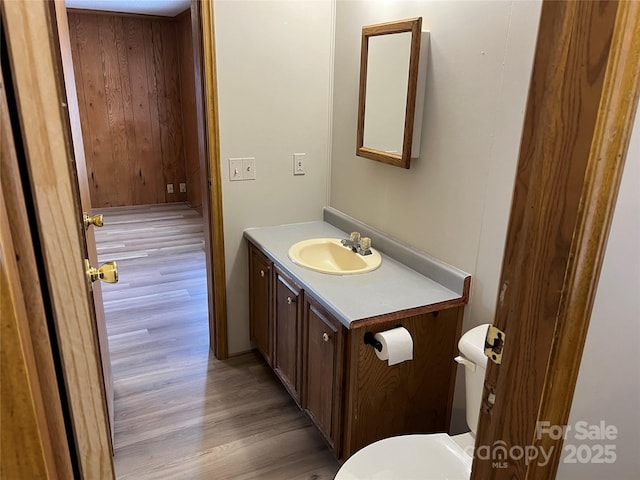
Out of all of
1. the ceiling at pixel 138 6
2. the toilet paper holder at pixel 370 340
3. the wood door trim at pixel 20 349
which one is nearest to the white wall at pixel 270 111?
the toilet paper holder at pixel 370 340

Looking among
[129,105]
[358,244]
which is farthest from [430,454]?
[129,105]

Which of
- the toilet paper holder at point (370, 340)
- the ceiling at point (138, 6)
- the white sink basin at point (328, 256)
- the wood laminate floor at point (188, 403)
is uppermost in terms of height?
the ceiling at point (138, 6)

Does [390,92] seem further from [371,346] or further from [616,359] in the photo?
[616,359]

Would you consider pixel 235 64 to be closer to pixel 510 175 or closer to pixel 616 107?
pixel 510 175

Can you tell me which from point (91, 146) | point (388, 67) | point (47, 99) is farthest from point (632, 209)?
point (91, 146)

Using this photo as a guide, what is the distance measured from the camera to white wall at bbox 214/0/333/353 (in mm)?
2414

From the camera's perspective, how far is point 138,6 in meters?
5.09

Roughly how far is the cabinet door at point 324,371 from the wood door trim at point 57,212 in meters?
1.21

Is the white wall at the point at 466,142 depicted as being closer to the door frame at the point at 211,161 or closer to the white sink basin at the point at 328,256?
the white sink basin at the point at 328,256

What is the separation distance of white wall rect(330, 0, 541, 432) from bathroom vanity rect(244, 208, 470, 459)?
0.09 meters

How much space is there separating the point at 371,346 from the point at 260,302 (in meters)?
1.02

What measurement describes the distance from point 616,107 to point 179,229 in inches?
201

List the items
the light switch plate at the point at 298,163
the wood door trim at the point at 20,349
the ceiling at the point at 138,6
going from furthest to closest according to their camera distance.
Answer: the ceiling at the point at 138,6 < the light switch plate at the point at 298,163 < the wood door trim at the point at 20,349

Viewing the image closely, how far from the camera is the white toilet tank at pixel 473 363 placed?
1.52 metres
